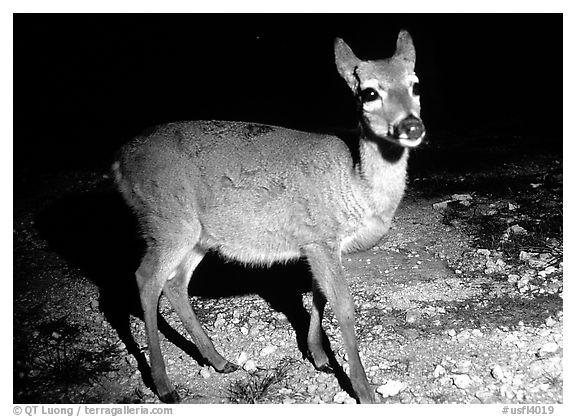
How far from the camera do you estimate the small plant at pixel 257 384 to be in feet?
14.6

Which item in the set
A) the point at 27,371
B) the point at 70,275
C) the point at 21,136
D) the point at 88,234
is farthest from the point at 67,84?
the point at 27,371

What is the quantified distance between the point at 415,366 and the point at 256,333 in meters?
1.46

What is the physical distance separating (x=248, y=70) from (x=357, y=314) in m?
15.7

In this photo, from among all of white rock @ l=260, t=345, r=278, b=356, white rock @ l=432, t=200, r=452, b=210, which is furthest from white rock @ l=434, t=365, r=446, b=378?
white rock @ l=432, t=200, r=452, b=210

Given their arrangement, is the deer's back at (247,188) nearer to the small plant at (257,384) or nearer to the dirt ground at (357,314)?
the small plant at (257,384)

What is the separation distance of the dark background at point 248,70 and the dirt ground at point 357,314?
673 cm

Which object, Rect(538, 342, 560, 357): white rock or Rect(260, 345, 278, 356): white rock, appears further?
Rect(260, 345, 278, 356): white rock

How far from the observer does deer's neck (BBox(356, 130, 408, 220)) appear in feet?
14.6

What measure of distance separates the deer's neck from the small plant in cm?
147

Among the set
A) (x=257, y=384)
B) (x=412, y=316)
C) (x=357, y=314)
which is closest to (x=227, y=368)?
(x=257, y=384)

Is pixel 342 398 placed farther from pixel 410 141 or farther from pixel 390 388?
pixel 410 141

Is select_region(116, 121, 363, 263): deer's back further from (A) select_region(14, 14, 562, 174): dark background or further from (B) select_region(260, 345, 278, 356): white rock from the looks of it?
(A) select_region(14, 14, 562, 174): dark background

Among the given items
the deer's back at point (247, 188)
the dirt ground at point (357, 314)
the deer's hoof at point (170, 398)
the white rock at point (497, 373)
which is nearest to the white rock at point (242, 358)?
the dirt ground at point (357, 314)
